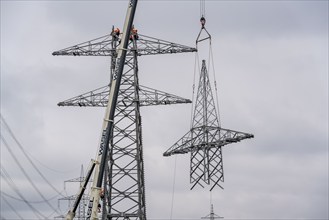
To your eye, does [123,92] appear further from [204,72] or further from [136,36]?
[204,72]

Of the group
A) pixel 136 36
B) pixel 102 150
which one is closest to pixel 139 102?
pixel 136 36

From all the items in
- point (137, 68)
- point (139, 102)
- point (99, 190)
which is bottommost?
point (99, 190)

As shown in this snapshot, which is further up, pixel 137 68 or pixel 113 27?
pixel 113 27

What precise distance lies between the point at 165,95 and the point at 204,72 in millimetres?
7208

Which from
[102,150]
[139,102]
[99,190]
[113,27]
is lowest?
[99,190]

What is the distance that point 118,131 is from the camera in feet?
170

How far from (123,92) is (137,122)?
9.96 feet

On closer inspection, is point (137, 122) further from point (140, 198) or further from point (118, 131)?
point (140, 198)

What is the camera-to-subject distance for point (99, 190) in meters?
36.4

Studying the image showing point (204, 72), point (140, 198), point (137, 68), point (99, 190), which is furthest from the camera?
point (204, 72)

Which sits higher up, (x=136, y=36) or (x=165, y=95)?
(x=136, y=36)

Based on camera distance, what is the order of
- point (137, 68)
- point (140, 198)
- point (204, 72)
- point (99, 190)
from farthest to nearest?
point (204, 72), point (137, 68), point (140, 198), point (99, 190)

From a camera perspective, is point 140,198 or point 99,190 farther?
point 140,198

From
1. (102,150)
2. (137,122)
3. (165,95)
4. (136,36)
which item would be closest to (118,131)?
(137,122)
